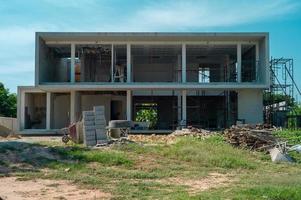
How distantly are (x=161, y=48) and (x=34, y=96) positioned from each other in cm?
1348

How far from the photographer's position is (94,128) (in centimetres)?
2659

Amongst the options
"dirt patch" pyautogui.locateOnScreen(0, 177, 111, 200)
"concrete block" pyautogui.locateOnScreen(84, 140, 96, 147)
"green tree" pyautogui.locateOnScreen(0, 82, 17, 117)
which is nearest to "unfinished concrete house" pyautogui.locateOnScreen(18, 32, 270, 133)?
"concrete block" pyautogui.locateOnScreen(84, 140, 96, 147)

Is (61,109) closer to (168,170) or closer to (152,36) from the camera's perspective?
(152,36)

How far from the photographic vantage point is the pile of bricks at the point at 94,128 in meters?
26.1

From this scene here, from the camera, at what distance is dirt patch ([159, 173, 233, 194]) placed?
13.3m

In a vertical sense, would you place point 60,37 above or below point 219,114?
above

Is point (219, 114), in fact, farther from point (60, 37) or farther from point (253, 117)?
point (60, 37)

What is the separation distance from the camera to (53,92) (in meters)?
43.4

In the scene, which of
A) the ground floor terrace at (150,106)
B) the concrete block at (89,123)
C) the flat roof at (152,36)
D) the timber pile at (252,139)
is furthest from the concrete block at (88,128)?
the flat roof at (152,36)

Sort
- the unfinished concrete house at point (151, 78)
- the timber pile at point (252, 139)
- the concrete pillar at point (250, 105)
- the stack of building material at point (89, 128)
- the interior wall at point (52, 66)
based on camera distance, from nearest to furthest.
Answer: the timber pile at point (252, 139) < the stack of building material at point (89, 128) < the unfinished concrete house at point (151, 78) < the concrete pillar at point (250, 105) < the interior wall at point (52, 66)

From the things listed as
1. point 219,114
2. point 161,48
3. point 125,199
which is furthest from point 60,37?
point 125,199

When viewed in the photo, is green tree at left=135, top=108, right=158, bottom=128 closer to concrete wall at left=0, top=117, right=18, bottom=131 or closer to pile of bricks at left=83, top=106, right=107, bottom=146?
concrete wall at left=0, top=117, right=18, bottom=131

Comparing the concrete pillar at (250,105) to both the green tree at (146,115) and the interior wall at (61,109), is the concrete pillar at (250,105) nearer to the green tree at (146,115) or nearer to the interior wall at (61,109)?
the green tree at (146,115)

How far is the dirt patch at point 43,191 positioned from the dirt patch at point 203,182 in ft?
7.99
